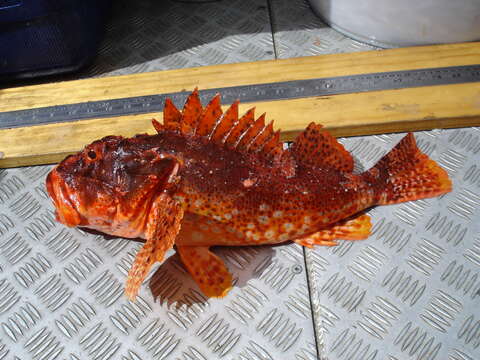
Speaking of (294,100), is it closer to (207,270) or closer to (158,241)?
(207,270)

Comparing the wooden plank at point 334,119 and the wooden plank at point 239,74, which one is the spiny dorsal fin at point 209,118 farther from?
the wooden plank at point 239,74

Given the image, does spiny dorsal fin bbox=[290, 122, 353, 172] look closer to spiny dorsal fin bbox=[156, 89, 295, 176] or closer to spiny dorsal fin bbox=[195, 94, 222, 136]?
spiny dorsal fin bbox=[156, 89, 295, 176]

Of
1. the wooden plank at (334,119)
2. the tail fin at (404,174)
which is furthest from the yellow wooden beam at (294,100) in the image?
the tail fin at (404,174)

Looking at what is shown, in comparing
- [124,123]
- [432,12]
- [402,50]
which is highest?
[432,12]

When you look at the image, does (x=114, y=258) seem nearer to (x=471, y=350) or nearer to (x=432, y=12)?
(x=471, y=350)

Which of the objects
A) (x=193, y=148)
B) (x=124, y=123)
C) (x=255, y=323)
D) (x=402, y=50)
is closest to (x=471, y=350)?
(x=255, y=323)

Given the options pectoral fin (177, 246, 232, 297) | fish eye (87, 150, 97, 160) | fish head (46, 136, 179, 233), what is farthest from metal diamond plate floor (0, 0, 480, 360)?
fish eye (87, 150, 97, 160)
